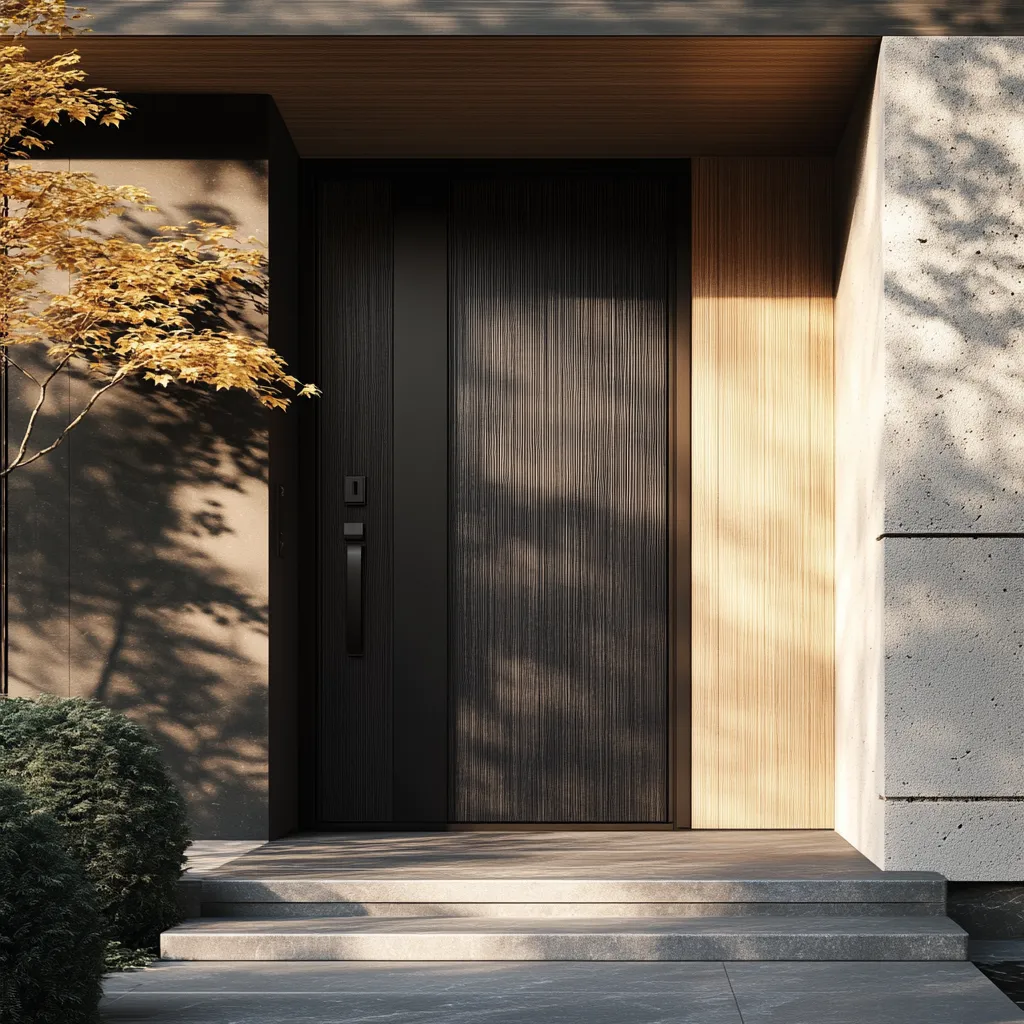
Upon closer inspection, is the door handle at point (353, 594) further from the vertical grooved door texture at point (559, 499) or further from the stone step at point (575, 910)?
the stone step at point (575, 910)

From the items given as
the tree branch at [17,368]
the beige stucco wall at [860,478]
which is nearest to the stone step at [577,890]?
the beige stucco wall at [860,478]

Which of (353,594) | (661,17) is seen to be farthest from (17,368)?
(661,17)

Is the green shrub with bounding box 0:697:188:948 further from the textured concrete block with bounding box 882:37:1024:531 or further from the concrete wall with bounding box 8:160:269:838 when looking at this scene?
the textured concrete block with bounding box 882:37:1024:531

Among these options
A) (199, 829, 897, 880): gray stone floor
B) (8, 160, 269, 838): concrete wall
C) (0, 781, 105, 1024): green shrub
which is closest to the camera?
(0, 781, 105, 1024): green shrub

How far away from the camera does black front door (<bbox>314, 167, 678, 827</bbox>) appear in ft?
21.5

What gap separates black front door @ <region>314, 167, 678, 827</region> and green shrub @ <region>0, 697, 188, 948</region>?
174 centimetres

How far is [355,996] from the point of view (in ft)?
14.1

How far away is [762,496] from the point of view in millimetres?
6582

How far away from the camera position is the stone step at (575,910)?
16.4 ft

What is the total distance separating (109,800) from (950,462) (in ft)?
10.0

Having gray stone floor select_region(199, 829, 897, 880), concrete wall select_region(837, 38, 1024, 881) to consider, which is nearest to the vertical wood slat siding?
gray stone floor select_region(199, 829, 897, 880)

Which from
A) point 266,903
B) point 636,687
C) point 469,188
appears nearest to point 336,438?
point 469,188

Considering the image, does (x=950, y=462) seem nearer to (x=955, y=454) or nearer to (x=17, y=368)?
(x=955, y=454)

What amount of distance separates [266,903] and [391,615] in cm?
177
